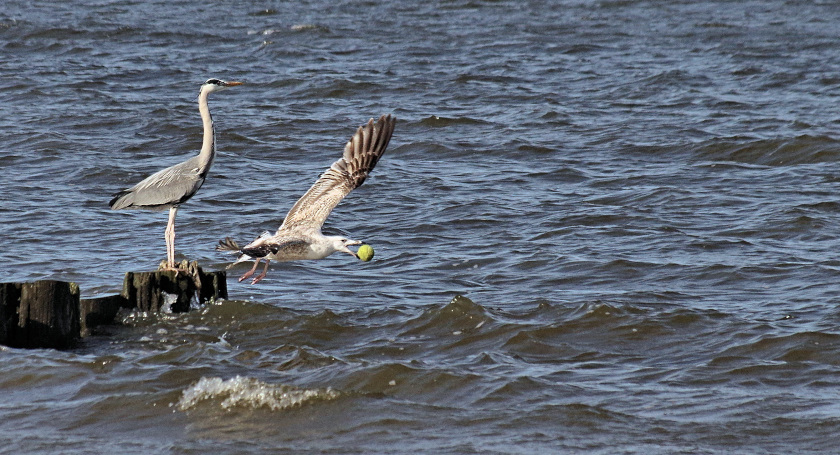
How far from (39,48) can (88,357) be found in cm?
1533

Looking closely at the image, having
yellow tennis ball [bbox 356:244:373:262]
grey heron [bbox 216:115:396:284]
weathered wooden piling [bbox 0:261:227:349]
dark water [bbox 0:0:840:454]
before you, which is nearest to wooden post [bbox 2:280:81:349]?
weathered wooden piling [bbox 0:261:227:349]

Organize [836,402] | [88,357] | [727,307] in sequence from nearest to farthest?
1. [836,402]
2. [88,357]
3. [727,307]

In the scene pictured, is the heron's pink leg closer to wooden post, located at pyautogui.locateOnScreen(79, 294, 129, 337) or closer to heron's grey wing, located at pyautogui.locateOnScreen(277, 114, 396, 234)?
wooden post, located at pyautogui.locateOnScreen(79, 294, 129, 337)

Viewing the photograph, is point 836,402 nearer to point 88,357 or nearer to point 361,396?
point 361,396

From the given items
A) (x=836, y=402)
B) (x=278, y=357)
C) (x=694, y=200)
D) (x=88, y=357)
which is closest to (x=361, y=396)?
(x=278, y=357)

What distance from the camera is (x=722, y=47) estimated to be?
71.1ft

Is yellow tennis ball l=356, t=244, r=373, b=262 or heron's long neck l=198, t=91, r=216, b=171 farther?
heron's long neck l=198, t=91, r=216, b=171

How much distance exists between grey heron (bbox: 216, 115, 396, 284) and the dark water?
586 mm

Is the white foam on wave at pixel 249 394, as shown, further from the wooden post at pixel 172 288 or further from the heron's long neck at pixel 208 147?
the heron's long neck at pixel 208 147

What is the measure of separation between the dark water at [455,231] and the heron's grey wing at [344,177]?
787 millimetres

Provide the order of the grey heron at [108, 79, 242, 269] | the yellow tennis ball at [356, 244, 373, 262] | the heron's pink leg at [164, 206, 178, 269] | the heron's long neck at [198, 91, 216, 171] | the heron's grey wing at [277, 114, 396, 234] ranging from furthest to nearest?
the heron's long neck at [198, 91, 216, 171] < the grey heron at [108, 79, 242, 269] < the heron's pink leg at [164, 206, 178, 269] < the heron's grey wing at [277, 114, 396, 234] < the yellow tennis ball at [356, 244, 373, 262]

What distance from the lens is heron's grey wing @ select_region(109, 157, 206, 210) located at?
31.6 feet

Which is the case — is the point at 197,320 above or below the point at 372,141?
below

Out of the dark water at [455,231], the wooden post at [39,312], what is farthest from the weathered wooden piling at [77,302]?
the dark water at [455,231]
